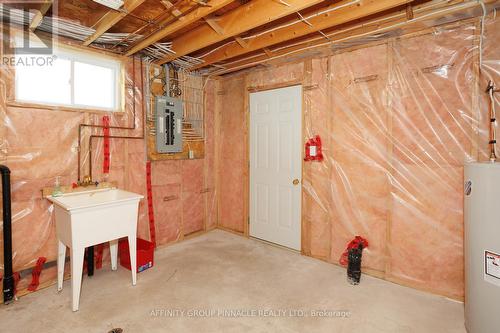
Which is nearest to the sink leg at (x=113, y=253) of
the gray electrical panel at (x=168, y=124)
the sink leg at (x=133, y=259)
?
the sink leg at (x=133, y=259)

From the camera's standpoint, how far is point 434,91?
2.44m

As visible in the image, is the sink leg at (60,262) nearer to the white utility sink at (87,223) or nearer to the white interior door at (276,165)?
the white utility sink at (87,223)

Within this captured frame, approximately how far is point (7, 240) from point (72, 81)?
1.59 metres

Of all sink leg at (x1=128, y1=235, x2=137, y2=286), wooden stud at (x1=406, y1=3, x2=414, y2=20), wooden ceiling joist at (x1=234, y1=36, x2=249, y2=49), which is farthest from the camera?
wooden ceiling joist at (x1=234, y1=36, x2=249, y2=49)

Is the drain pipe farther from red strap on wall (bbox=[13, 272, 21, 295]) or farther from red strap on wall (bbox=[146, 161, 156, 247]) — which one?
red strap on wall (bbox=[146, 161, 156, 247])

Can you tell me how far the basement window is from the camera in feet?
8.11

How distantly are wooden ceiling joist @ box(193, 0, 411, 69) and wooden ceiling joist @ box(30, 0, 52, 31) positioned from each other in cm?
174

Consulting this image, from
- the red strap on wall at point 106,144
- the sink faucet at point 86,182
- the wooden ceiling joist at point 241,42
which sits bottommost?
the sink faucet at point 86,182

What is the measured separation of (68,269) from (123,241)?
57 cm

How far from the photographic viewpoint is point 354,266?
8.66ft

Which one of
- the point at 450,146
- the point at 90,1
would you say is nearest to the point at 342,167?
the point at 450,146

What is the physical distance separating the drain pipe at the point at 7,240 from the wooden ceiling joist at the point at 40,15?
1.22 meters

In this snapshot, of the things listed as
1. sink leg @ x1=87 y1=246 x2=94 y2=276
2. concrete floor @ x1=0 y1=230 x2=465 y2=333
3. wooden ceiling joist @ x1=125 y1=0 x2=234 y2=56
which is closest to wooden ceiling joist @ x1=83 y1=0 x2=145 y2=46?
wooden ceiling joist @ x1=125 y1=0 x2=234 y2=56

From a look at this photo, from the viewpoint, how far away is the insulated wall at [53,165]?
2377 mm
